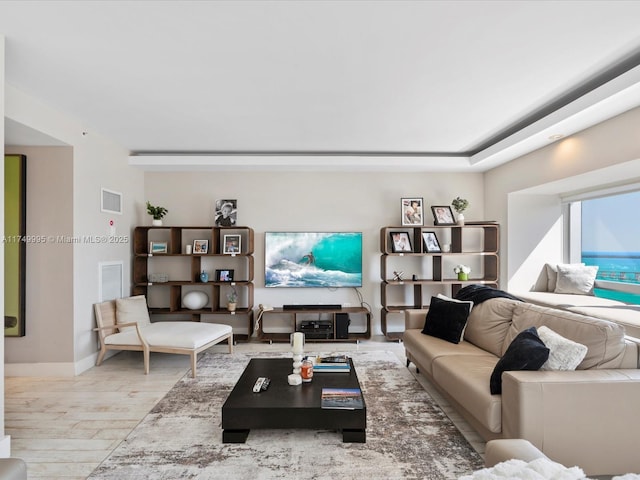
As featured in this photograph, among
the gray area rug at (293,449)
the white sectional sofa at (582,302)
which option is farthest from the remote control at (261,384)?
the white sectional sofa at (582,302)

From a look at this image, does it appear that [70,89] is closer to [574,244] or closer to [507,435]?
[507,435]

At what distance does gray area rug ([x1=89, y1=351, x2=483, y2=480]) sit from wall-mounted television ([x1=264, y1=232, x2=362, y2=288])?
7.77 ft

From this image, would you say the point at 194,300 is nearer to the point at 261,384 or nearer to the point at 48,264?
the point at 48,264

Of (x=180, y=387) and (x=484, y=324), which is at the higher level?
(x=484, y=324)

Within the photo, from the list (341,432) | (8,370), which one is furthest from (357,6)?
(8,370)

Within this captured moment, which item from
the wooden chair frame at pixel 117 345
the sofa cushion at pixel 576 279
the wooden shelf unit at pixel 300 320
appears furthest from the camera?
the wooden shelf unit at pixel 300 320

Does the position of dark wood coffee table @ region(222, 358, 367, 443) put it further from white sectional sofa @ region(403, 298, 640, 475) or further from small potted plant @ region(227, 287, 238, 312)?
small potted plant @ region(227, 287, 238, 312)

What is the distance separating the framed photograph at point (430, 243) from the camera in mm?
5297

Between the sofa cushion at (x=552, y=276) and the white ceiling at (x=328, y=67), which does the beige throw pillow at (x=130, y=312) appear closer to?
the white ceiling at (x=328, y=67)

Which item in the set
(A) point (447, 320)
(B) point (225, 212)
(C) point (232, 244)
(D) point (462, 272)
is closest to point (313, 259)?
(C) point (232, 244)

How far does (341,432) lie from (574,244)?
431 cm

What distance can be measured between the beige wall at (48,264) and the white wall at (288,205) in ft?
5.51

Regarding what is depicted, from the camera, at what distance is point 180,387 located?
3490 mm

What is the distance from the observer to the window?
4121 millimetres
